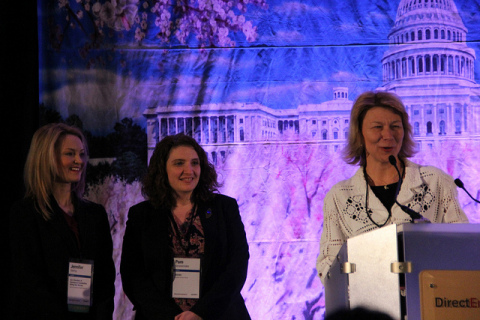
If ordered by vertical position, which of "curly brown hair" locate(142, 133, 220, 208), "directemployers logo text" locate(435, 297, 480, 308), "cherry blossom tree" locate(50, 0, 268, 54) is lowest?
"directemployers logo text" locate(435, 297, 480, 308)

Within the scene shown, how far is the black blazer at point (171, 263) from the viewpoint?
2.90 meters

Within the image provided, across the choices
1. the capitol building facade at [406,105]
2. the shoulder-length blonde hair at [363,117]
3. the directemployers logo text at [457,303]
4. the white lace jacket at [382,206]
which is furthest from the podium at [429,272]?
the capitol building facade at [406,105]

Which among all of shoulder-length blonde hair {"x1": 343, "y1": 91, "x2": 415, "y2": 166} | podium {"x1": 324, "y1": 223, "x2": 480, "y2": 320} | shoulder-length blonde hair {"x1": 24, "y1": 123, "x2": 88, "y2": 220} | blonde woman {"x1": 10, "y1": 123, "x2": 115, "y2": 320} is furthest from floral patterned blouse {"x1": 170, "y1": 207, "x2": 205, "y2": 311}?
podium {"x1": 324, "y1": 223, "x2": 480, "y2": 320}

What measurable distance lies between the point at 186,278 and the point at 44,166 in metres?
0.99

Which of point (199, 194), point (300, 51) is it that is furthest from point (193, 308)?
point (300, 51)

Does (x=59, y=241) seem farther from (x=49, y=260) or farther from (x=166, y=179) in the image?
(x=166, y=179)

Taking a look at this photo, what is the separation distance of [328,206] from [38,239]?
1.51 metres

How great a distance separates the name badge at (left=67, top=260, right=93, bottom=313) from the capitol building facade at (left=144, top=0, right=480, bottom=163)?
1.31m

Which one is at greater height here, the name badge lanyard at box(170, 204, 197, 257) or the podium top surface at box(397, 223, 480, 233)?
the podium top surface at box(397, 223, 480, 233)

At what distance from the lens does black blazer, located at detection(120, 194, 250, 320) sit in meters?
2.90

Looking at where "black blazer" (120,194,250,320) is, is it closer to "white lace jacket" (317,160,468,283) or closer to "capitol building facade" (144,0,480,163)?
"white lace jacket" (317,160,468,283)

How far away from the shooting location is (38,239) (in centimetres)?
295

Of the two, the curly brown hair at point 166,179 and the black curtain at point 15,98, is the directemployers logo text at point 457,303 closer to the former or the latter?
the curly brown hair at point 166,179

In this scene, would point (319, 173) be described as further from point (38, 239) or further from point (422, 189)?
point (38, 239)
